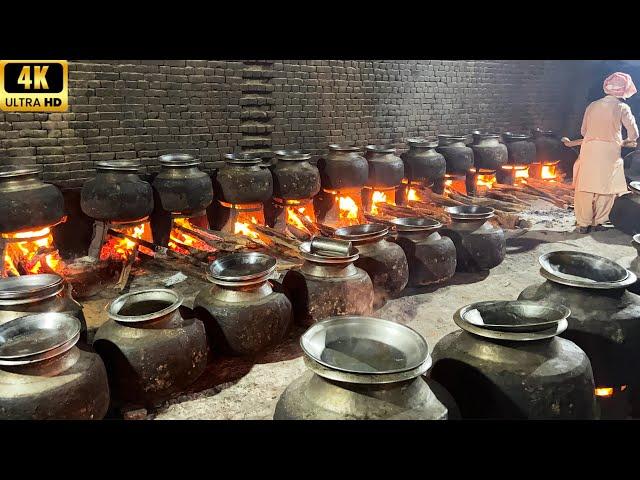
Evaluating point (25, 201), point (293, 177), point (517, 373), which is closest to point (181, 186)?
point (293, 177)

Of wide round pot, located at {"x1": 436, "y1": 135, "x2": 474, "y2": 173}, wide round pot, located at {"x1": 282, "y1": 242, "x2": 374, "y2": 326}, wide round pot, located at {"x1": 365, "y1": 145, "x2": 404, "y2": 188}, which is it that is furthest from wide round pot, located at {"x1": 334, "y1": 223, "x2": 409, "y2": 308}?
wide round pot, located at {"x1": 436, "y1": 135, "x2": 474, "y2": 173}

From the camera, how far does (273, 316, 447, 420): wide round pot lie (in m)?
2.35

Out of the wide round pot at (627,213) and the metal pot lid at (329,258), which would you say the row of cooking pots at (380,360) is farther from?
the wide round pot at (627,213)

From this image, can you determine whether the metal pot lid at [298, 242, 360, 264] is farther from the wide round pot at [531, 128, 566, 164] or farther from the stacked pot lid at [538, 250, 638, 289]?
the wide round pot at [531, 128, 566, 164]

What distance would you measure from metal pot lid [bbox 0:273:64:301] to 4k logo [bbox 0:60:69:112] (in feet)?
5.58

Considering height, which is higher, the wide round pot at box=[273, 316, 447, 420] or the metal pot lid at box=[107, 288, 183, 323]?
the wide round pot at box=[273, 316, 447, 420]

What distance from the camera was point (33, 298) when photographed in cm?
342

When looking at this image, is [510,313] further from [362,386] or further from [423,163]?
[423,163]

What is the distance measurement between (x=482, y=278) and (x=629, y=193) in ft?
11.9

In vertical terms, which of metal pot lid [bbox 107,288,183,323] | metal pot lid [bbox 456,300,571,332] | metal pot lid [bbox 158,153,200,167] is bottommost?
metal pot lid [bbox 107,288,183,323]

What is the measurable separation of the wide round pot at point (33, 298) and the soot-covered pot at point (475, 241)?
413cm

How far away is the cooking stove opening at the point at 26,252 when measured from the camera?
17.6ft

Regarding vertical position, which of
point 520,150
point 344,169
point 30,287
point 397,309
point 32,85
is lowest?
point 397,309

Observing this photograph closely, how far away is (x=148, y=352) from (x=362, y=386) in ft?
5.34
